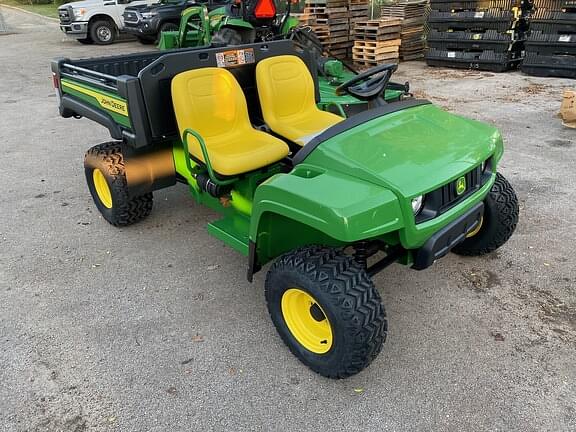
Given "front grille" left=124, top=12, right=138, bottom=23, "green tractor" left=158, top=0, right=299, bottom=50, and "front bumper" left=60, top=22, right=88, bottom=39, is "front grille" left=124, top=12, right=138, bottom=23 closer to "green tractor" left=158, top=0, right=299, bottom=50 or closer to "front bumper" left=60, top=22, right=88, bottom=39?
"front bumper" left=60, top=22, right=88, bottom=39

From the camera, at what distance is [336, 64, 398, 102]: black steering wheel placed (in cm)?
293

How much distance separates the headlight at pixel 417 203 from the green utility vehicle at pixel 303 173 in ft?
0.07

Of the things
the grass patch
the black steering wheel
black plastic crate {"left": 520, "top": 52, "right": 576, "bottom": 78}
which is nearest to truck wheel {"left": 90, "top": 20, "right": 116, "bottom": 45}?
the grass patch

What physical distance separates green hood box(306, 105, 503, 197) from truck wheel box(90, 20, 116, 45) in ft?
43.9

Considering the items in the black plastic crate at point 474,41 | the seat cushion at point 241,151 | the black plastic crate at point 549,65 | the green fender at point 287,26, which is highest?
the green fender at point 287,26

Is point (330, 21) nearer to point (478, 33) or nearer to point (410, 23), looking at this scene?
point (410, 23)

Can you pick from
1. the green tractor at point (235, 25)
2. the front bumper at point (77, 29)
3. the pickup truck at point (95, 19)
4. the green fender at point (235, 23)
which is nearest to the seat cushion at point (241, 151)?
the green tractor at point (235, 25)

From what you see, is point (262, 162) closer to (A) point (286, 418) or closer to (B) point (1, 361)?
(A) point (286, 418)

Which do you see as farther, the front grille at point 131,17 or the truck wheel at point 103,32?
the truck wheel at point 103,32

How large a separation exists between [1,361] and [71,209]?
187cm

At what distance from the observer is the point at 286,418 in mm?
2215

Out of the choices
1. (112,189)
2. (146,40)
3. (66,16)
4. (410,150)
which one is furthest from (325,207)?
(66,16)

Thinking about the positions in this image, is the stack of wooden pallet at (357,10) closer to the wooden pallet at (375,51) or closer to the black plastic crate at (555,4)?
the wooden pallet at (375,51)

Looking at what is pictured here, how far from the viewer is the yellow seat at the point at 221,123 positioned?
117 inches
